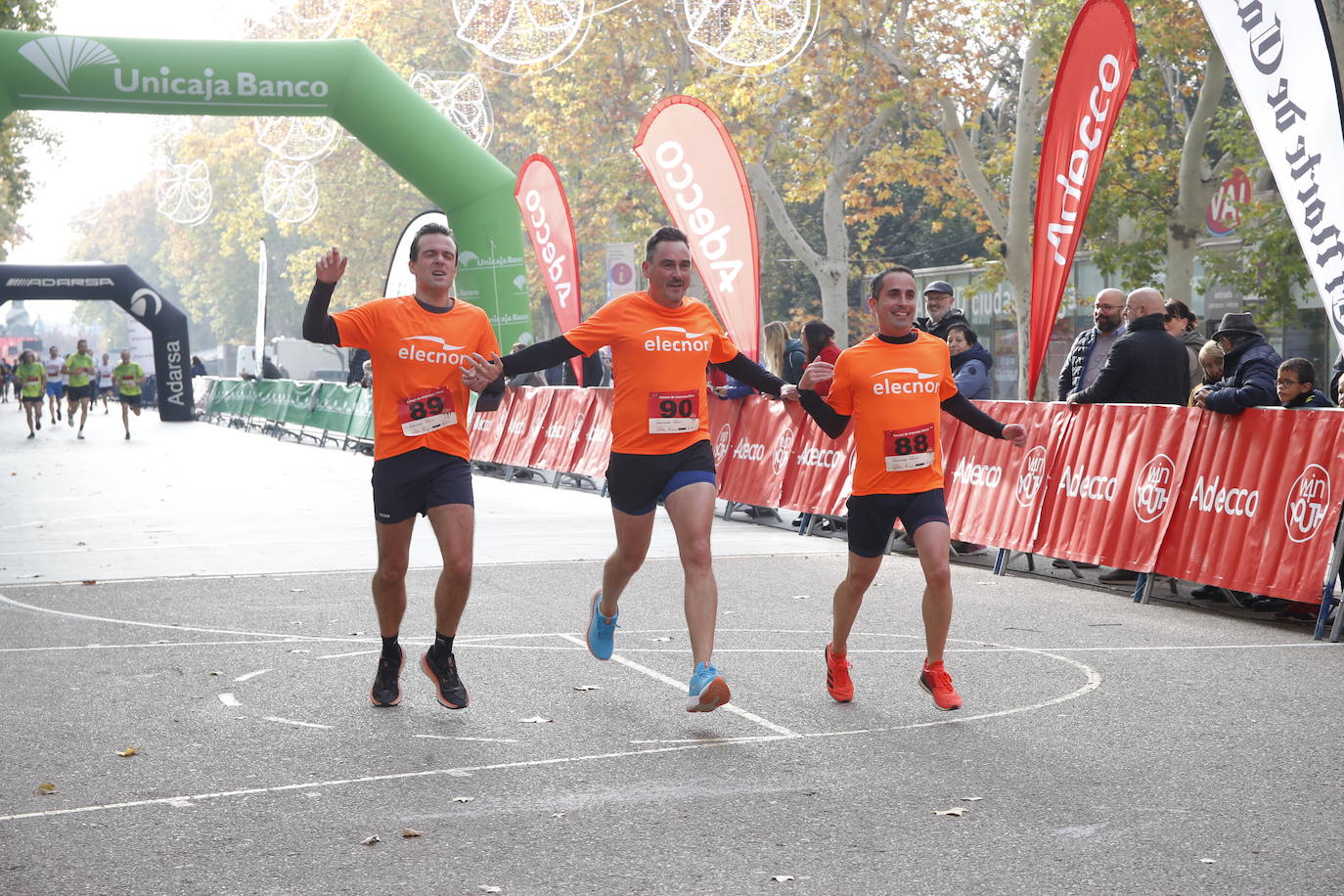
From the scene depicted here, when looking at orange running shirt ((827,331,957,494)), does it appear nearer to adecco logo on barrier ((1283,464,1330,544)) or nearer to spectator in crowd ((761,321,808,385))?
adecco logo on barrier ((1283,464,1330,544))

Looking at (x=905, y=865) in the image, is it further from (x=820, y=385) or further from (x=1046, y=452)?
(x=1046, y=452)

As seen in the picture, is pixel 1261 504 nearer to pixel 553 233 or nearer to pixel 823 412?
pixel 823 412

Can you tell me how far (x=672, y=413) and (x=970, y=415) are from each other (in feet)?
4.53

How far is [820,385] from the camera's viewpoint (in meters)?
7.16

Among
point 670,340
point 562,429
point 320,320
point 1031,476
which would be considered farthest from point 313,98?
point 670,340

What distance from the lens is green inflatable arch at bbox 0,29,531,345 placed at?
20.9 meters

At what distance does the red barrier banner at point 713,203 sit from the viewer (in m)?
17.6

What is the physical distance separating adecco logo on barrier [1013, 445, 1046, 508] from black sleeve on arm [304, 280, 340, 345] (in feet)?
20.3

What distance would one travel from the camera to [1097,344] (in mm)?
11891

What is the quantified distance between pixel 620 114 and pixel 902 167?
8819mm

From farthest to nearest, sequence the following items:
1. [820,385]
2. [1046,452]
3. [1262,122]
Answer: [1046,452]
[1262,122]
[820,385]

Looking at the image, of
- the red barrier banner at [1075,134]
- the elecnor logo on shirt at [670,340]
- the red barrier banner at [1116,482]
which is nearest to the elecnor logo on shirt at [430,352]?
the elecnor logo on shirt at [670,340]

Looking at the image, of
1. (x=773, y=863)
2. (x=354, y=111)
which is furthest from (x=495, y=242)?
(x=773, y=863)

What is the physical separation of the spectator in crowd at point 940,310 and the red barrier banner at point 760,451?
8.56 ft
